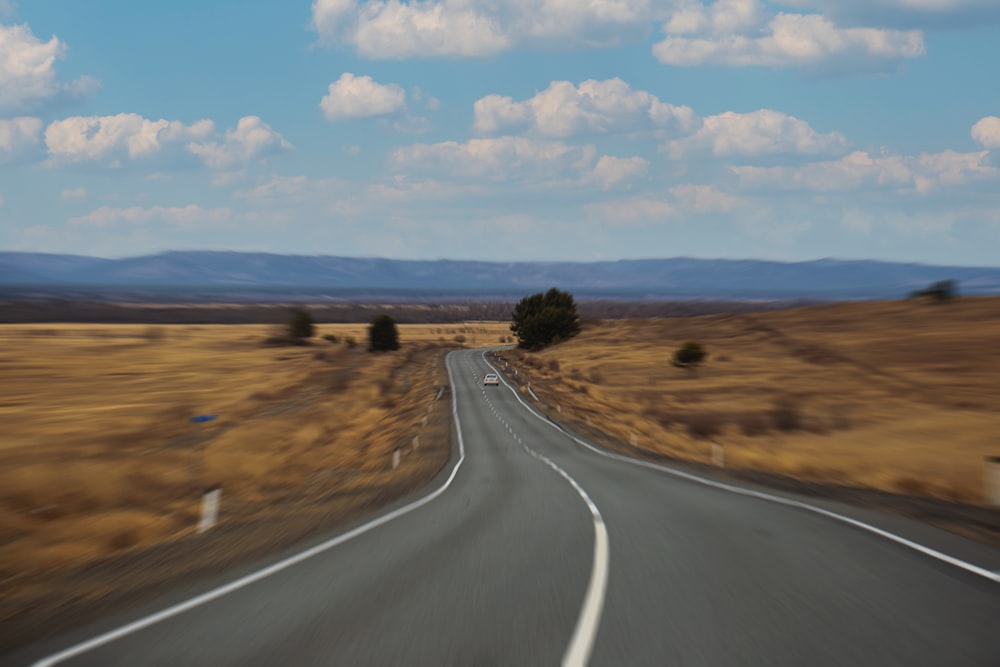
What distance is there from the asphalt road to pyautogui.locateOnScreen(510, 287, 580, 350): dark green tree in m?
108

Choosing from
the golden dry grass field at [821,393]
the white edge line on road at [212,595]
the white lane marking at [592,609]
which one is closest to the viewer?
the white lane marking at [592,609]

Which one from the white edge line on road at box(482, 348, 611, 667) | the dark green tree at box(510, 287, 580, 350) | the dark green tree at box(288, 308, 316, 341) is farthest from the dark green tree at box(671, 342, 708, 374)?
the dark green tree at box(288, 308, 316, 341)

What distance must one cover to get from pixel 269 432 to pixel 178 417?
286 inches

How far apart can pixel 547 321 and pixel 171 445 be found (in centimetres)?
9142

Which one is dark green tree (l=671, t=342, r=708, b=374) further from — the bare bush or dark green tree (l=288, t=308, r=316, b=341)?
dark green tree (l=288, t=308, r=316, b=341)

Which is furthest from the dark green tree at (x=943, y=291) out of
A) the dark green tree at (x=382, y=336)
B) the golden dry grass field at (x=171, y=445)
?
the dark green tree at (x=382, y=336)

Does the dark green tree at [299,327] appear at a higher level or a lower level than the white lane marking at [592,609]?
lower

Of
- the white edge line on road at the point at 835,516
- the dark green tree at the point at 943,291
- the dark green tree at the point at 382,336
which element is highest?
the dark green tree at the point at 943,291

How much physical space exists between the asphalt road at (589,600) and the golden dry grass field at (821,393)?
44.8ft

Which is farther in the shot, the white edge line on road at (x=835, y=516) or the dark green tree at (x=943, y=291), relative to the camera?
the dark green tree at (x=943, y=291)

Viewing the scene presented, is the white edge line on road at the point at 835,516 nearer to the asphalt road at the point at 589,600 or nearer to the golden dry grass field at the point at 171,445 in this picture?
the asphalt road at the point at 589,600

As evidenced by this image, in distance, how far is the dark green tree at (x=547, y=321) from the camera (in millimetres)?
121250

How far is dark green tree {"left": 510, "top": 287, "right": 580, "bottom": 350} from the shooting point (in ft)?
398

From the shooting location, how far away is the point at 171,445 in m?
32.5
